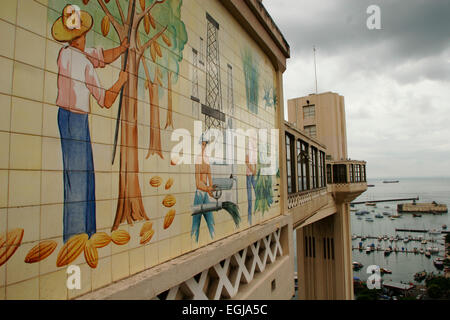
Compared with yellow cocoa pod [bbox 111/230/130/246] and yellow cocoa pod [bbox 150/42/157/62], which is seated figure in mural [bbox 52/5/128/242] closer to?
yellow cocoa pod [bbox 111/230/130/246]

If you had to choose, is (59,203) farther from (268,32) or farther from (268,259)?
(268,32)

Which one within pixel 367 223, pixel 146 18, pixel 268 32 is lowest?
pixel 367 223

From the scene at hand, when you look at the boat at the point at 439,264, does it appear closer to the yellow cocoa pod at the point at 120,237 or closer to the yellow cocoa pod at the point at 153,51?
the yellow cocoa pod at the point at 120,237

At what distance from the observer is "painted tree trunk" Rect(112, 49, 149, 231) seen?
313 centimetres

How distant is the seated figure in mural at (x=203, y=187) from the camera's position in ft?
14.7

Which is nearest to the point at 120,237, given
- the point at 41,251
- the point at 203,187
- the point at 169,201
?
the point at 41,251

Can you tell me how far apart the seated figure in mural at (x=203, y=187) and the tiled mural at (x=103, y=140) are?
3 cm

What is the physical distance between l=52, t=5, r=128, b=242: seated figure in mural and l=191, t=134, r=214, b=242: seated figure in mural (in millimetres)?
1942

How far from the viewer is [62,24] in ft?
8.59

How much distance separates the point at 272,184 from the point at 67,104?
6.38 metres

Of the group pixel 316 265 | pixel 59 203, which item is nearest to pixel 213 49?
pixel 59 203

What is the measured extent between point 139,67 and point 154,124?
0.76 meters

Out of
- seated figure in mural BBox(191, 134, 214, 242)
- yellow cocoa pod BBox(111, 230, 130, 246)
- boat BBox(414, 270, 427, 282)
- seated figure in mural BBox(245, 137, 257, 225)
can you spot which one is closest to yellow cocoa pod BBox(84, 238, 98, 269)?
yellow cocoa pod BBox(111, 230, 130, 246)
